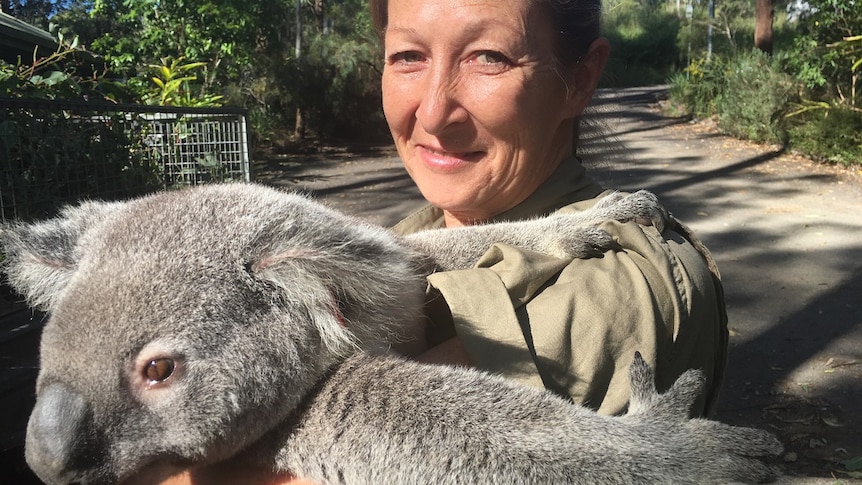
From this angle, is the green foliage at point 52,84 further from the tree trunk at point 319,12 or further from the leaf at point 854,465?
the tree trunk at point 319,12

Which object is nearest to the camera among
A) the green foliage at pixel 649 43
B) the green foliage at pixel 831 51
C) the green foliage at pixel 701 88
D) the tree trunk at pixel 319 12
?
the green foliage at pixel 831 51

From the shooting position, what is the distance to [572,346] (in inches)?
42.8

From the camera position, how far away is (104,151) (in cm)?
316

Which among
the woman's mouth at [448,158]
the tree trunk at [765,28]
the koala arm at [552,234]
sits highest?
the tree trunk at [765,28]

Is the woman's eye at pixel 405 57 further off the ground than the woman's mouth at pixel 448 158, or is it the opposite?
the woman's eye at pixel 405 57

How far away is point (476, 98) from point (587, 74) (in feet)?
1.07

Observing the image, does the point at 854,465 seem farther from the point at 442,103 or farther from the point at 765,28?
the point at 765,28

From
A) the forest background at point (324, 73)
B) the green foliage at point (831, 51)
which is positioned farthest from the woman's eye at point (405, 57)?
the green foliage at point (831, 51)

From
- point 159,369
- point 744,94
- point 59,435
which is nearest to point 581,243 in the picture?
point 159,369

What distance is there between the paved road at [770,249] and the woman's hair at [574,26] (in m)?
0.35

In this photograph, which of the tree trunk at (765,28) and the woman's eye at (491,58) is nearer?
the woman's eye at (491,58)

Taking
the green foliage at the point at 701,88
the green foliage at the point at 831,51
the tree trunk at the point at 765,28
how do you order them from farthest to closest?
the green foliage at the point at 701,88, the tree trunk at the point at 765,28, the green foliage at the point at 831,51

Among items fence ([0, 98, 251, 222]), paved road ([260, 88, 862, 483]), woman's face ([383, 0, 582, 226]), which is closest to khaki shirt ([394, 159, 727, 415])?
woman's face ([383, 0, 582, 226])

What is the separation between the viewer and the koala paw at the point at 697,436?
36.0 inches
